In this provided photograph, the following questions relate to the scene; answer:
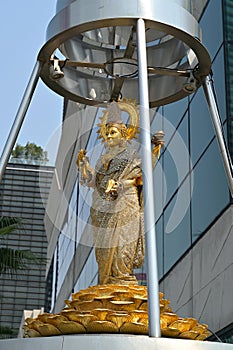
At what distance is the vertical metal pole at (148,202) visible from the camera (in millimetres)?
4055

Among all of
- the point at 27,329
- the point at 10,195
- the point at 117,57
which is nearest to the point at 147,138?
the point at 27,329

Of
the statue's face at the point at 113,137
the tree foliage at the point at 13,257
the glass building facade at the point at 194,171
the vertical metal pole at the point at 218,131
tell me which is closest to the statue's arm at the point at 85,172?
the statue's face at the point at 113,137

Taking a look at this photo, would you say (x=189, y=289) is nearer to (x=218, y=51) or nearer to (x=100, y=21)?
(x=218, y=51)

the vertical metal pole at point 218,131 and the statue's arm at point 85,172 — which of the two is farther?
the statue's arm at point 85,172

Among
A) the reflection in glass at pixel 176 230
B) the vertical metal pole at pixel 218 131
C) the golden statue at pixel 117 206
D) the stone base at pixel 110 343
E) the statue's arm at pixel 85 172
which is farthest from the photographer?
the reflection in glass at pixel 176 230

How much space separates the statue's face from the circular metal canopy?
0.59 metres

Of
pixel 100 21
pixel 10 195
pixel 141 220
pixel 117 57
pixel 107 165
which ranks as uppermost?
pixel 10 195

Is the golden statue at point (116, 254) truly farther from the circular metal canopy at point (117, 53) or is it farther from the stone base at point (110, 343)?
the circular metal canopy at point (117, 53)

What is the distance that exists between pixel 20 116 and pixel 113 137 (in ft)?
2.83

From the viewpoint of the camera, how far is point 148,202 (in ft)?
14.4

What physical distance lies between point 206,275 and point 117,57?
456cm

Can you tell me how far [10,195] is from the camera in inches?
1531

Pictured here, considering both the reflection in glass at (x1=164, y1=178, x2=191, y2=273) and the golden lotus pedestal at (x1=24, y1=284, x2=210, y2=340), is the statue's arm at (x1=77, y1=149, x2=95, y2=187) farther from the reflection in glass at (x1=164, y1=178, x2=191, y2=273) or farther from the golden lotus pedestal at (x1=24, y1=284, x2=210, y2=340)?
the reflection in glass at (x1=164, y1=178, x2=191, y2=273)

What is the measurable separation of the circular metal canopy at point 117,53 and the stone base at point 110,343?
2.32 m
